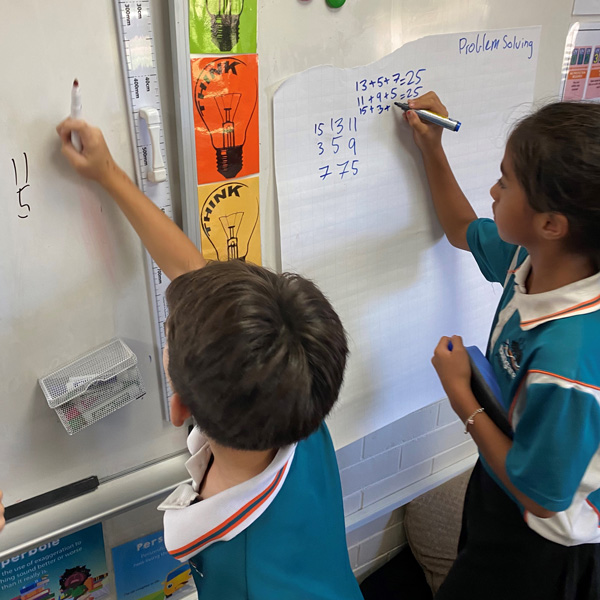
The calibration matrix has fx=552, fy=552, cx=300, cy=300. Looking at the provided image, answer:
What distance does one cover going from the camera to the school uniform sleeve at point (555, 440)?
2.35 ft

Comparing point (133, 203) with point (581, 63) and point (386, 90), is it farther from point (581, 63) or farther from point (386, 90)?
point (581, 63)

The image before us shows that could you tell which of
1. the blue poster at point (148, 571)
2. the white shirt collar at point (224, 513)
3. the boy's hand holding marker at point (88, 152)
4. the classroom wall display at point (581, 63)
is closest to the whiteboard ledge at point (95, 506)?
the blue poster at point (148, 571)

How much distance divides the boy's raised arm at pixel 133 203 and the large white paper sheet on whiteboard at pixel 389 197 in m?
0.18

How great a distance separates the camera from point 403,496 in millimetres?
1385

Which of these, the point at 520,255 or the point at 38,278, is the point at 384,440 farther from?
the point at 38,278

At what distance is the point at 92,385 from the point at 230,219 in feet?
0.97

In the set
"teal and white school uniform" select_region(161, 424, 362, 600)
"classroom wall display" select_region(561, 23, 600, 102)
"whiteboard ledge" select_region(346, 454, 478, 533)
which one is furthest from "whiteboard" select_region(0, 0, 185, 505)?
"classroom wall display" select_region(561, 23, 600, 102)

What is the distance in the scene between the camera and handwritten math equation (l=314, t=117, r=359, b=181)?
823 millimetres

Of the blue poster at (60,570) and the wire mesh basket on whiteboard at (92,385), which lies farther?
the blue poster at (60,570)

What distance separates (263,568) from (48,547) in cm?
44

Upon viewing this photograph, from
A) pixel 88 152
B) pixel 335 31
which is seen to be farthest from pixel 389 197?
pixel 88 152

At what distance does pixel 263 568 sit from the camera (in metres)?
0.59

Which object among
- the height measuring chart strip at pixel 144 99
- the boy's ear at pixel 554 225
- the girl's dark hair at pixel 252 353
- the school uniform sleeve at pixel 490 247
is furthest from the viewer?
the school uniform sleeve at pixel 490 247

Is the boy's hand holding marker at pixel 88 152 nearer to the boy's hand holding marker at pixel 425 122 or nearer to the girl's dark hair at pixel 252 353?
the girl's dark hair at pixel 252 353
